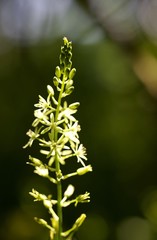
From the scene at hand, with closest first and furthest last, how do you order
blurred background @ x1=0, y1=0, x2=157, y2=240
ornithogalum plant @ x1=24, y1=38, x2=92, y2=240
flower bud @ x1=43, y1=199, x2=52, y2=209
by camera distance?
ornithogalum plant @ x1=24, y1=38, x2=92, y2=240 < flower bud @ x1=43, y1=199, x2=52, y2=209 < blurred background @ x1=0, y1=0, x2=157, y2=240

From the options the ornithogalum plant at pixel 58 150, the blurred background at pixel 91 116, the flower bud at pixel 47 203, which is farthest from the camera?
the blurred background at pixel 91 116

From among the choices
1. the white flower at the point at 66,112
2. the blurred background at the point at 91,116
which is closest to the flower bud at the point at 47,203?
the white flower at the point at 66,112

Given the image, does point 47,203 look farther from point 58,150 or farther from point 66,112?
point 66,112

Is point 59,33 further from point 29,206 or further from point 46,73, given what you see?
point 29,206

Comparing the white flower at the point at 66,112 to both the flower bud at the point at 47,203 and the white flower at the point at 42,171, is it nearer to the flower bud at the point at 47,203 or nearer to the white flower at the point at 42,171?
the white flower at the point at 42,171

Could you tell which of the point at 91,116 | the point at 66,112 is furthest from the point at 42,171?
the point at 91,116

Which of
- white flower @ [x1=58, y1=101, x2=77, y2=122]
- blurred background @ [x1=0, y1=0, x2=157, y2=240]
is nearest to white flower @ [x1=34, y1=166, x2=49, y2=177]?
white flower @ [x1=58, y1=101, x2=77, y2=122]

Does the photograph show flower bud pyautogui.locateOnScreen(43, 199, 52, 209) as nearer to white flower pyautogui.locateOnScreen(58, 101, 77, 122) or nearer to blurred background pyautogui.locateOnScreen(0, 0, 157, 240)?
white flower pyautogui.locateOnScreen(58, 101, 77, 122)

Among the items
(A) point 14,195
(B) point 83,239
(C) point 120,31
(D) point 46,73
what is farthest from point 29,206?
(C) point 120,31
